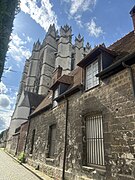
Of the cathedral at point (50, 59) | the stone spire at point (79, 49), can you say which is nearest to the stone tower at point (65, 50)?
the cathedral at point (50, 59)

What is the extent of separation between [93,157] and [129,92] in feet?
9.22

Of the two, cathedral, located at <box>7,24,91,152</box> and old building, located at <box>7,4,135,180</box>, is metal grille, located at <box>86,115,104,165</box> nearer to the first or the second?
old building, located at <box>7,4,135,180</box>

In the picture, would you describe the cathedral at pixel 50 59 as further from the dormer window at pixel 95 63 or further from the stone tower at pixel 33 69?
the dormer window at pixel 95 63

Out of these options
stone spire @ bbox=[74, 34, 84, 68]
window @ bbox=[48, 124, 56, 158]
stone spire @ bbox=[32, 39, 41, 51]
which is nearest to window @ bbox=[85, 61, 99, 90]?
window @ bbox=[48, 124, 56, 158]

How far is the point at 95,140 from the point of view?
567cm

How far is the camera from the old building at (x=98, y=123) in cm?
441

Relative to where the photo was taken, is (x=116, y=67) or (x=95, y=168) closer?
(x=95, y=168)

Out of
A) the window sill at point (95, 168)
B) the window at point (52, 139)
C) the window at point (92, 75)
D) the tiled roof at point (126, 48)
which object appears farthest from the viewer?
the window at point (52, 139)

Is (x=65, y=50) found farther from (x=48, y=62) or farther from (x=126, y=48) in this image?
(x=126, y=48)

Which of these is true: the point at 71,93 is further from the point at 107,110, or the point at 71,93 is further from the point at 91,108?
the point at 107,110

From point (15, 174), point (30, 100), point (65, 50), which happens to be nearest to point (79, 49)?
point (65, 50)

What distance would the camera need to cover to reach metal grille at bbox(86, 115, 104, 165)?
17.4ft

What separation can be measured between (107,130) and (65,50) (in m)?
33.7

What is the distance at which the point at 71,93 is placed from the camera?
316 inches
